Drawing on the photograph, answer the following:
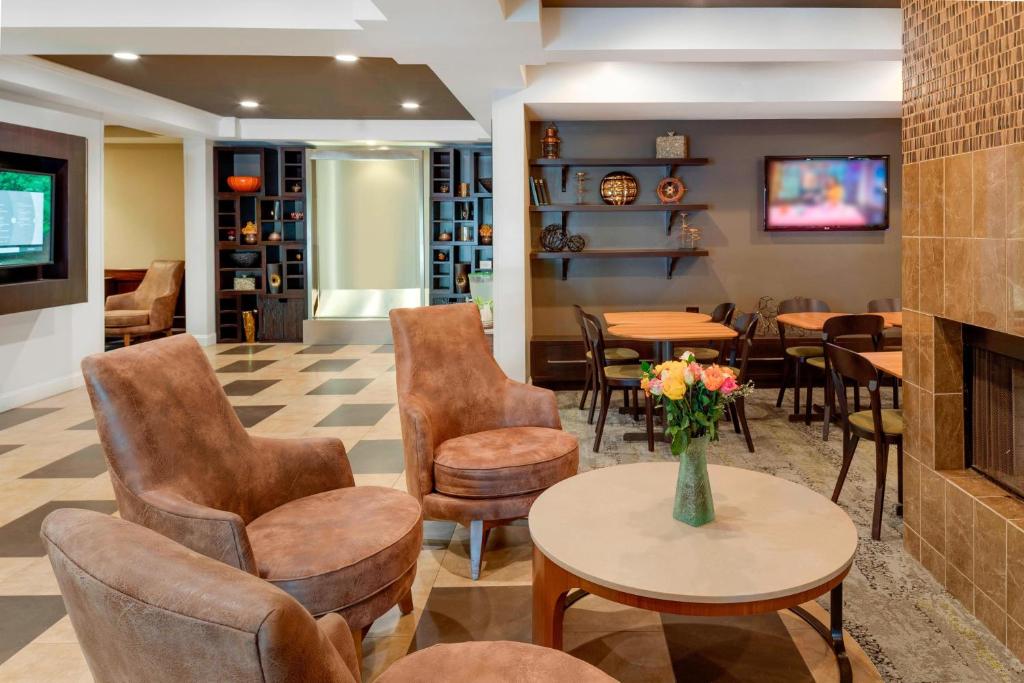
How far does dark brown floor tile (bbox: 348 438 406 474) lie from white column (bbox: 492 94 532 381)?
1552 millimetres

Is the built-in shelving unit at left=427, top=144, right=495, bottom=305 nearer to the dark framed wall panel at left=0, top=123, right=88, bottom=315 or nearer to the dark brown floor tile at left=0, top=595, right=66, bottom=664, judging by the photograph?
the dark framed wall panel at left=0, top=123, right=88, bottom=315

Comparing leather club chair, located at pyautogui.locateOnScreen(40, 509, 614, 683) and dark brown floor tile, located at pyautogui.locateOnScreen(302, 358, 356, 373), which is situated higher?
leather club chair, located at pyautogui.locateOnScreen(40, 509, 614, 683)

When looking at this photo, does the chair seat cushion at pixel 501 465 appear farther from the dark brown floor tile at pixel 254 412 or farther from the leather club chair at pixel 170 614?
the dark brown floor tile at pixel 254 412

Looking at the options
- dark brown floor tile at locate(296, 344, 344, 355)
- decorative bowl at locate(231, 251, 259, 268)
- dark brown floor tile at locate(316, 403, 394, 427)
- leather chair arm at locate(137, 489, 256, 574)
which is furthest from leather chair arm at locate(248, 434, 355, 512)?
decorative bowl at locate(231, 251, 259, 268)

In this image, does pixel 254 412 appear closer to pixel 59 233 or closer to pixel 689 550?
pixel 59 233

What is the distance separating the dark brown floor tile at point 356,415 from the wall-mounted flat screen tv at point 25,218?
2777mm

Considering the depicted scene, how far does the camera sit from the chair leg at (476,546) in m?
2.96

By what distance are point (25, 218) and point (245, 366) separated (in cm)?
273

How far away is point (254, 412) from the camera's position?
19.7ft

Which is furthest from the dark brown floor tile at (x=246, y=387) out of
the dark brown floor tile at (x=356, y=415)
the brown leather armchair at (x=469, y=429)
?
the brown leather armchair at (x=469, y=429)

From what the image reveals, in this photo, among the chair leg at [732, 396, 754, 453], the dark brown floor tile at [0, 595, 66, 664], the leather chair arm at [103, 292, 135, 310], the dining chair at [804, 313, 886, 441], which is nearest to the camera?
the dark brown floor tile at [0, 595, 66, 664]

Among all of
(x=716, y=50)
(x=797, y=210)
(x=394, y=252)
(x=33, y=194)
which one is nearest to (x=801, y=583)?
(x=716, y=50)

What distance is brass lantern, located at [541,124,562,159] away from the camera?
22.8 ft

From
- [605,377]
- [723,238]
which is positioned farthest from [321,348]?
[605,377]
